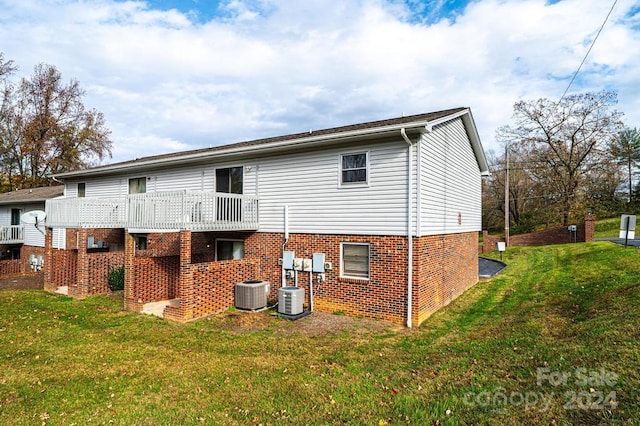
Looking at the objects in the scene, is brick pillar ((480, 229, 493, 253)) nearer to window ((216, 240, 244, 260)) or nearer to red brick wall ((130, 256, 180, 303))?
window ((216, 240, 244, 260))

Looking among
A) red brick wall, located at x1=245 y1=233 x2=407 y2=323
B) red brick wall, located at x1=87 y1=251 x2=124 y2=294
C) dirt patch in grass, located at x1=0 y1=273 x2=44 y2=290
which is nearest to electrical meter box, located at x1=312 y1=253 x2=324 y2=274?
red brick wall, located at x1=245 y1=233 x2=407 y2=323

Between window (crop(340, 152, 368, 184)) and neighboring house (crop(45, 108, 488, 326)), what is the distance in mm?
29

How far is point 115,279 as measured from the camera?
40.8 feet

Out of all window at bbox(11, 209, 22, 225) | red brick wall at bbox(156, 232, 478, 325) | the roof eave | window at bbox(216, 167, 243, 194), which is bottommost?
red brick wall at bbox(156, 232, 478, 325)

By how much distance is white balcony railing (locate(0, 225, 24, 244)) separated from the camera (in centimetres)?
1949

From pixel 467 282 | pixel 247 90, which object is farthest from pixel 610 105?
pixel 247 90

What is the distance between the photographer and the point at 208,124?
2250 centimetres

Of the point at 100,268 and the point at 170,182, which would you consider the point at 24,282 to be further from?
the point at 170,182

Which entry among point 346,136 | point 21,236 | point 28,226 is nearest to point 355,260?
point 346,136

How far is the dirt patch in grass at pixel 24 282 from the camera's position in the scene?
14.0 m

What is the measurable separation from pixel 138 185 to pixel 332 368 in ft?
39.6

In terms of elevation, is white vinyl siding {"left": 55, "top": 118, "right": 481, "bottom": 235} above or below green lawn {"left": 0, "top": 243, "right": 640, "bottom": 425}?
above

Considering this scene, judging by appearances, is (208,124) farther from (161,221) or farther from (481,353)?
(481,353)

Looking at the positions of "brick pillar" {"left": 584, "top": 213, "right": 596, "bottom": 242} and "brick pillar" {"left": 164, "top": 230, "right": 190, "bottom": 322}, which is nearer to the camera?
"brick pillar" {"left": 164, "top": 230, "right": 190, "bottom": 322}
